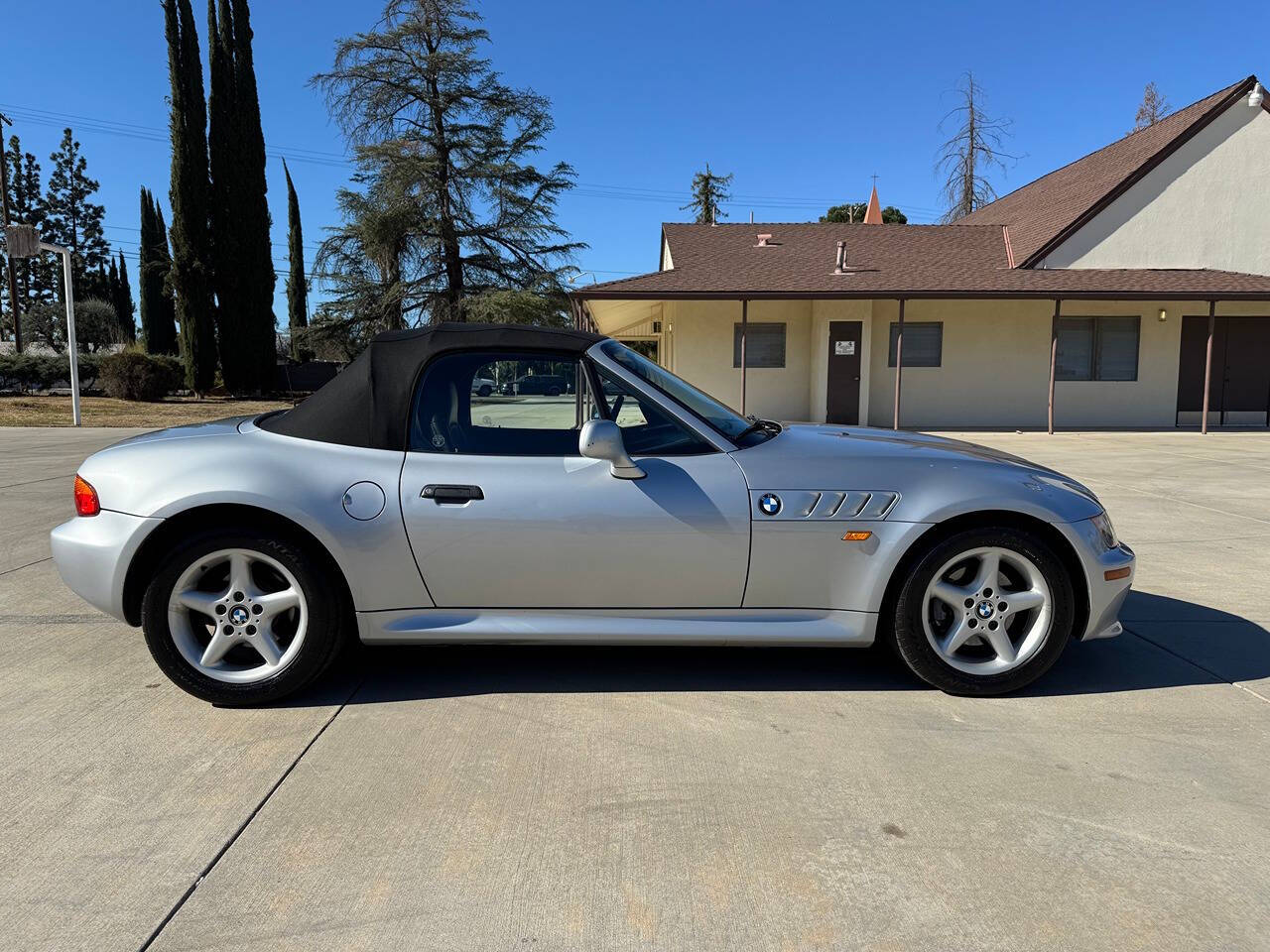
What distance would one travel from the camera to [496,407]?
12.0 feet

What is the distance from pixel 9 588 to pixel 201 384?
27.1 meters

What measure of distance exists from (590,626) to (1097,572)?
6.86ft

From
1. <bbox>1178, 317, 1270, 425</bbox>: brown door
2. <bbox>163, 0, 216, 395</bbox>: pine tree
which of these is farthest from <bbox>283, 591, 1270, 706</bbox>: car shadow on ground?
<bbox>163, 0, 216, 395</bbox>: pine tree

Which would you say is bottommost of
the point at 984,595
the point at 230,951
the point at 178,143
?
the point at 230,951

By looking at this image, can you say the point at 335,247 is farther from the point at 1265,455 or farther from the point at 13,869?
the point at 13,869

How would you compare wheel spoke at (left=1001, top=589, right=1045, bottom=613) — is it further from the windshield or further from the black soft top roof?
the black soft top roof

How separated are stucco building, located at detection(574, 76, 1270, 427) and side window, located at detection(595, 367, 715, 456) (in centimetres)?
1442

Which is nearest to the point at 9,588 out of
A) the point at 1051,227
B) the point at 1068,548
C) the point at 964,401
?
the point at 1068,548

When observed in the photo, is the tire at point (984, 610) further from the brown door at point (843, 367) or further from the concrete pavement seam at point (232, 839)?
the brown door at point (843, 367)

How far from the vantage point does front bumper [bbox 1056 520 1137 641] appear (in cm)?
348

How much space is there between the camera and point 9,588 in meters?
5.26

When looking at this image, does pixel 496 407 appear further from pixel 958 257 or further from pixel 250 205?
pixel 250 205

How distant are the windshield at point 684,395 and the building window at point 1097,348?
17.4 meters

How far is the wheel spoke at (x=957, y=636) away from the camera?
3.52 meters
